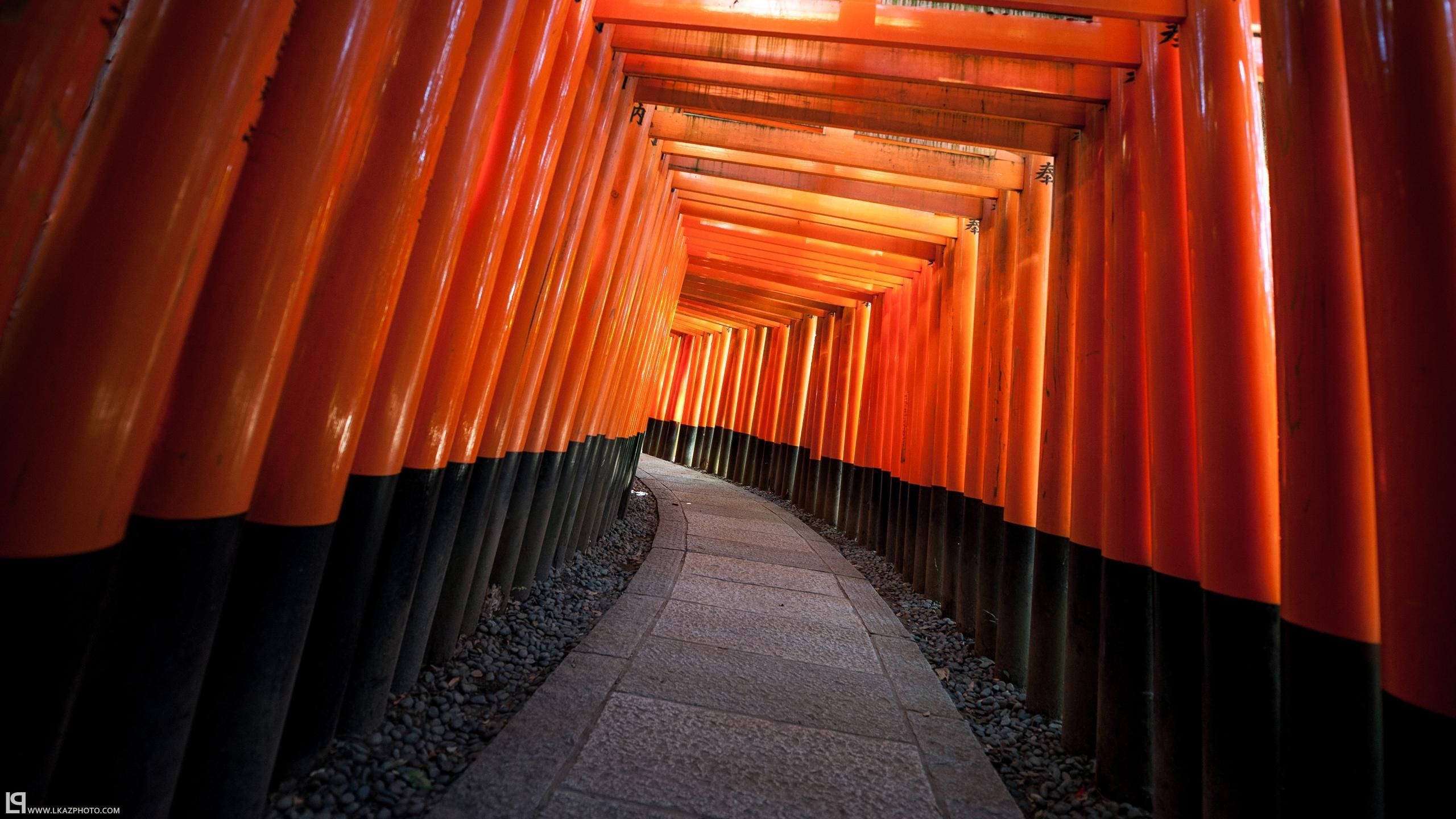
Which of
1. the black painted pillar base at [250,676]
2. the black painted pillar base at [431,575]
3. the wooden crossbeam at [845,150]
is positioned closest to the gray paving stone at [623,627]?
the black painted pillar base at [431,575]

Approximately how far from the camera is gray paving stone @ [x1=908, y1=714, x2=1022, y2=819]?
7.29ft

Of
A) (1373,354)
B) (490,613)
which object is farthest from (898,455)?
(1373,354)

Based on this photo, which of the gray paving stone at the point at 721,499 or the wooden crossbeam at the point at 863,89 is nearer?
the wooden crossbeam at the point at 863,89

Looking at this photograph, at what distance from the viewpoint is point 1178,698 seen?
2191 mm

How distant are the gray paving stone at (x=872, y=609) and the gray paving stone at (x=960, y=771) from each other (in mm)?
1290

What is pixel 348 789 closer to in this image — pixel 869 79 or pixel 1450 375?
pixel 1450 375

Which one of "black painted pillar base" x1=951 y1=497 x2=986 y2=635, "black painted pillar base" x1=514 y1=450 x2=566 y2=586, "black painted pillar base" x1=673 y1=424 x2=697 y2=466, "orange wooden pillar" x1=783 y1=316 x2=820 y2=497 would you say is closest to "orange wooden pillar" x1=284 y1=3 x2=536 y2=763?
"black painted pillar base" x1=514 y1=450 x2=566 y2=586

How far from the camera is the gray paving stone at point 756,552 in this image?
5.93 m

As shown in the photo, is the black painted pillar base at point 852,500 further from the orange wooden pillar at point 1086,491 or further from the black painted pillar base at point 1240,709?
the black painted pillar base at point 1240,709

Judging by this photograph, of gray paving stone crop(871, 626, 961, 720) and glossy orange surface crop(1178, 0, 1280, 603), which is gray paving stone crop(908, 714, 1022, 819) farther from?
glossy orange surface crop(1178, 0, 1280, 603)

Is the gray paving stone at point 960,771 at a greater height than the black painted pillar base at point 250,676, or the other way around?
the black painted pillar base at point 250,676

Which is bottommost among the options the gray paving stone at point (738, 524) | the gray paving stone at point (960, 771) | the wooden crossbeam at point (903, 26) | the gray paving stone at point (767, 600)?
the gray paving stone at point (960, 771)

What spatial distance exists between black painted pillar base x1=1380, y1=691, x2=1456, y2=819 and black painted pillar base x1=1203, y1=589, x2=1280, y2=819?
60 cm

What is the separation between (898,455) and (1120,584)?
4157 millimetres
